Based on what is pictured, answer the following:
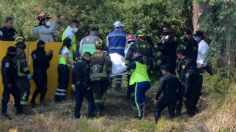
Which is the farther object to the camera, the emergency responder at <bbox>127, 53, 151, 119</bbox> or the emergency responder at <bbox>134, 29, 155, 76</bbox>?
the emergency responder at <bbox>134, 29, 155, 76</bbox>

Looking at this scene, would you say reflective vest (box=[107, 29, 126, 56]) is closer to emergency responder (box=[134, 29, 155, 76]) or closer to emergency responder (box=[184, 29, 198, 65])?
emergency responder (box=[134, 29, 155, 76])

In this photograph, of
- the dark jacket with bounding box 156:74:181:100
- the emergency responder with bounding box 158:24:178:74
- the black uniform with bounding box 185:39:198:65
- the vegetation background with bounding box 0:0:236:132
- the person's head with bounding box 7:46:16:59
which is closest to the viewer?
the vegetation background with bounding box 0:0:236:132

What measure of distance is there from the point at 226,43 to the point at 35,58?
4.97m

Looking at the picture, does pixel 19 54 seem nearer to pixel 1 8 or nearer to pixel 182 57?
pixel 182 57

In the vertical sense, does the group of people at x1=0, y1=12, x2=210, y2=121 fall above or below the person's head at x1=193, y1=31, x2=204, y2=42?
below

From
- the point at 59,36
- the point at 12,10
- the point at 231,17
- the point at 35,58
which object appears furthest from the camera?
the point at 12,10

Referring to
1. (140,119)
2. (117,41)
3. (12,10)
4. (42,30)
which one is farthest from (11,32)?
(12,10)

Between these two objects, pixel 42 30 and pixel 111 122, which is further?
pixel 42 30

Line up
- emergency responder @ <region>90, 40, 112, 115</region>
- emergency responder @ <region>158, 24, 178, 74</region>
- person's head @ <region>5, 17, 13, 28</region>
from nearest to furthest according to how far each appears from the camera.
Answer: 1. emergency responder @ <region>90, 40, 112, 115</region>
2. person's head @ <region>5, 17, 13, 28</region>
3. emergency responder @ <region>158, 24, 178, 74</region>

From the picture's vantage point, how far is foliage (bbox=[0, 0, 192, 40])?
1953 centimetres

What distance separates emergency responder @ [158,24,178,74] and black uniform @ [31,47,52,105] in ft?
10.0

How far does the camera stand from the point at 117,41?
1605 centimetres

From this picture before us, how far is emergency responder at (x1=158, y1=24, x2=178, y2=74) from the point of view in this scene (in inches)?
629

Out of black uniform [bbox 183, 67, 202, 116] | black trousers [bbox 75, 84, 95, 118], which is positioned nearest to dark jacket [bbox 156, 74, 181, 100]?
black uniform [bbox 183, 67, 202, 116]
